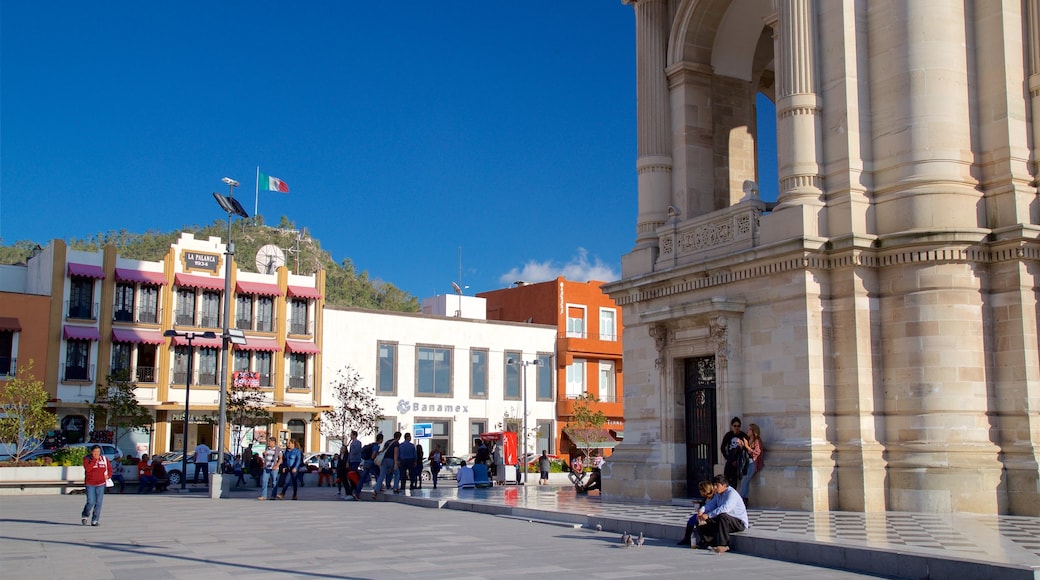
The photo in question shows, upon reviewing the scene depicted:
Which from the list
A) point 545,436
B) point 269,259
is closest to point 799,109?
point 545,436

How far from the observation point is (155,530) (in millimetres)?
15977

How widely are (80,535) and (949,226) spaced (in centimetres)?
1530

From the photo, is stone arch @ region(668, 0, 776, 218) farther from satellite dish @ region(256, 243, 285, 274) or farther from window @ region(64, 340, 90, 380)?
satellite dish @ region(256, 243, 285, 274)

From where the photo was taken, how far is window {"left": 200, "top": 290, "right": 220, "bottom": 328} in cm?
5403

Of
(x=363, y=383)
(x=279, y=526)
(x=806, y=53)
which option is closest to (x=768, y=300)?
(x=806, y=53)

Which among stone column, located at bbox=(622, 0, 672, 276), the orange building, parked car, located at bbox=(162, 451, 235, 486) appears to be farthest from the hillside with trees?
stone column, located at bbox=(622, 0, 672, 276)

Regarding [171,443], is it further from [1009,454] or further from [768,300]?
[1009,454]

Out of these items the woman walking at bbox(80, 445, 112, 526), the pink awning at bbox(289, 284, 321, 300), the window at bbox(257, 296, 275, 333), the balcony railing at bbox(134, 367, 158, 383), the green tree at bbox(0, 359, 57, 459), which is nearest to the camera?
the woman walking at bbox(80, 445, 112, 526)

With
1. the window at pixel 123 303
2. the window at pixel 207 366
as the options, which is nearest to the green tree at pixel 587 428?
the window at pixel 207 366

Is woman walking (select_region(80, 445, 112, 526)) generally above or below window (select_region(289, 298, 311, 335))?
below

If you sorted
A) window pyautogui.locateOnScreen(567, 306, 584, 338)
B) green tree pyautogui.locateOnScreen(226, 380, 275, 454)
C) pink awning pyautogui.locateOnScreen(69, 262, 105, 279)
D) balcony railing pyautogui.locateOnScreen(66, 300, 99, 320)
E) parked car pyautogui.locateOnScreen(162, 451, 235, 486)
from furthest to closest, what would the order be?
window pyautogui.locateOnScreen(567, 306, 584, 338)
balcony railing pyautogui.locateOnScreen(66, 300, 99, 320)
pink awning pyautogui.locateOnScreen(69, 262, 105, 279)
green tree pyautogui.locateOnScreen(226, 380, 275, 454)
parked car pyautogui.locateOnScreen(162, 451, 235, 486)

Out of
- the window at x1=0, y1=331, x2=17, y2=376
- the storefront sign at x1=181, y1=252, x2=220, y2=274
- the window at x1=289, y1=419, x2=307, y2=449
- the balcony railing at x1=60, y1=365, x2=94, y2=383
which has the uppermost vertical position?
the storefront sign at x1=181, y1=252, x2=220, y2=274

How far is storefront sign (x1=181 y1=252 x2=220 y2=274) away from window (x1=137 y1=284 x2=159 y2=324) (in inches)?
81.5

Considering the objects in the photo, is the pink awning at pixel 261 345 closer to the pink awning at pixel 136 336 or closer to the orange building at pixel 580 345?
the pink awning at pixel 136 336
